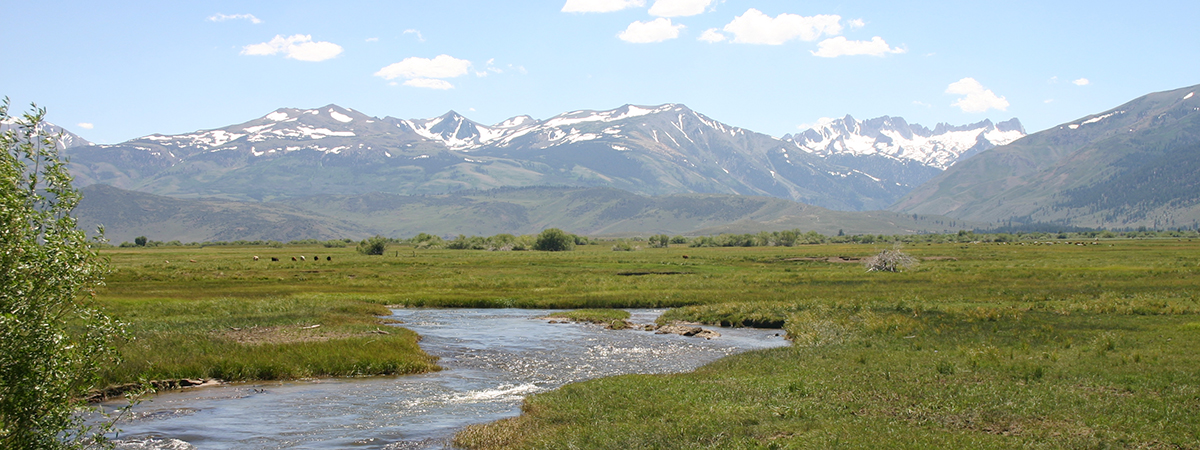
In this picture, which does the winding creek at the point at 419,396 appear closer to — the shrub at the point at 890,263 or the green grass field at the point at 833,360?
the green grass field at the point at 833,360

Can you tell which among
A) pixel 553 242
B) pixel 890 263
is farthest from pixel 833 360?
pixel 553 242

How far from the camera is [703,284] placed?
239 feet

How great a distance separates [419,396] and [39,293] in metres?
14.5

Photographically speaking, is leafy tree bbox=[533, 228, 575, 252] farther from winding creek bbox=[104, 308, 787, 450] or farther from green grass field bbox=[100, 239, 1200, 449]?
winding creek bbox=[104, 308, 787, 450]

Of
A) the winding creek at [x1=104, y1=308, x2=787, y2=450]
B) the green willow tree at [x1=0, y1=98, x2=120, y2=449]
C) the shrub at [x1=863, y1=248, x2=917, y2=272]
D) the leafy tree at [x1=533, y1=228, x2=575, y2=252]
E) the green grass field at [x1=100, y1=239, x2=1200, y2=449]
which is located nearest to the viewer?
the green willow tree at [x1=0, y1=98, x2=120, y2=449]

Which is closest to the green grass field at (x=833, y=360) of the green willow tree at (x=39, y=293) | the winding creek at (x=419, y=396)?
the winding creek at (x=419, y=396)

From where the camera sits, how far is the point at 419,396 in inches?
1056

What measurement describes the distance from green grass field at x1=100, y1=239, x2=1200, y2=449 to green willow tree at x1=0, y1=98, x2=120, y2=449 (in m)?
9.33

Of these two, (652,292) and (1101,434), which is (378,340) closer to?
(1101,434)

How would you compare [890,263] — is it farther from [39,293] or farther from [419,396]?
[39,293]

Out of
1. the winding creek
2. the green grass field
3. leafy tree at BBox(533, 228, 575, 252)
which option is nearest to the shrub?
the green grass field

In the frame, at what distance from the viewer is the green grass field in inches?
748

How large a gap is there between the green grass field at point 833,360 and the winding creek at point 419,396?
170cm

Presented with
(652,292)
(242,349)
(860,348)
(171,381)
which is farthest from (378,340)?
(652,292)
